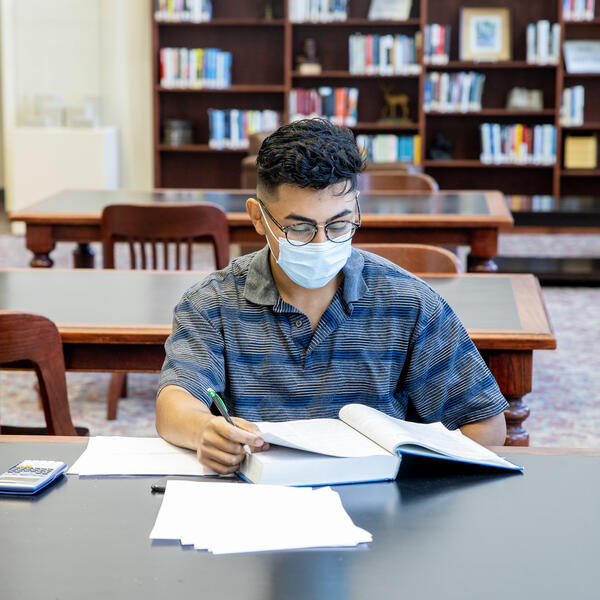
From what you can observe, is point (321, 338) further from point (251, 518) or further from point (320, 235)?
point (251, 518)

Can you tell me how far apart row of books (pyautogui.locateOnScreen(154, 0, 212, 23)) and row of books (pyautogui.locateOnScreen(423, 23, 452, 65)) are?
1535mm

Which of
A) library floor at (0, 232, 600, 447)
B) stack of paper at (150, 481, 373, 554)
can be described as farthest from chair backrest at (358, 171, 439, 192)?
stack of paper at (150, 481, 373, 554)

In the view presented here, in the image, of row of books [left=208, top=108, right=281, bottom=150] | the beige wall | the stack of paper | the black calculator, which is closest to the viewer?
the stack of paper

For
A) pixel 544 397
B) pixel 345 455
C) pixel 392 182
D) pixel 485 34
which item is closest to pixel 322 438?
pixel 345 455

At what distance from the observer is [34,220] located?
384 cm

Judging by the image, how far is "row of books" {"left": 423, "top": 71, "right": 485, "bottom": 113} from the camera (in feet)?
24.6

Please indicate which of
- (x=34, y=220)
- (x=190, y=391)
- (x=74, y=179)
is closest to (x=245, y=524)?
(x=190, y=391)

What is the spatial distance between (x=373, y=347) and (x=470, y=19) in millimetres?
6430

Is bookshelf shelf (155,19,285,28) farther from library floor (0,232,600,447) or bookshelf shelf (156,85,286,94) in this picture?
library floor (0,232,600,447)

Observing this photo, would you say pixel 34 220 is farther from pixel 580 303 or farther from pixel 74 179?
pixel 74 179

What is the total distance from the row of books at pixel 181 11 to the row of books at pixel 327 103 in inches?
33.0

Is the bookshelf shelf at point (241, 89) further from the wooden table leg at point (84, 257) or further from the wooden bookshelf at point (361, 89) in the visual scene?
the wooden table leg at point (84, 257)

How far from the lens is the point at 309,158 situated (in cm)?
159

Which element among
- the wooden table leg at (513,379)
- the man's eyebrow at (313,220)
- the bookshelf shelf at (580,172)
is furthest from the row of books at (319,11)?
the man's eyebrow at (313,220)
